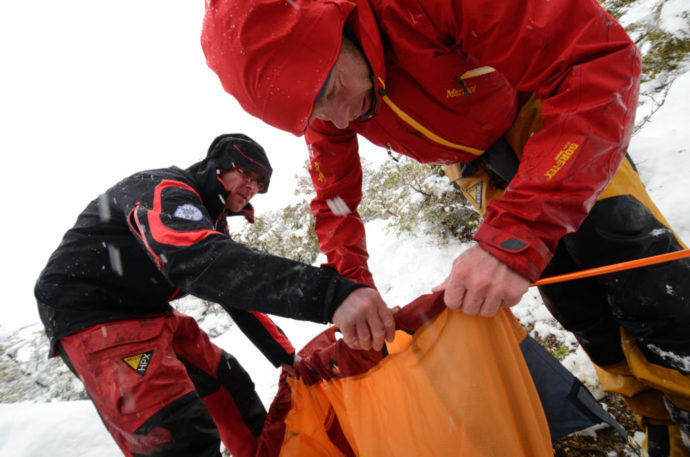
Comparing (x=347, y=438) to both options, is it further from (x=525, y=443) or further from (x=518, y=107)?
(x=518, y=107)

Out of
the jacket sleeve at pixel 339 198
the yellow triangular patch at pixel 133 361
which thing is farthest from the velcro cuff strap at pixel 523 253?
the yellow triangular patch at pixel 133 361

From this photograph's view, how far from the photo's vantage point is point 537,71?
2.83ft

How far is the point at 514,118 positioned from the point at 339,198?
1031 mm

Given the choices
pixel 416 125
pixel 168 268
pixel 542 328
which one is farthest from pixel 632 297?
pixel 168 268

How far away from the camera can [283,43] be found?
93 centimetres

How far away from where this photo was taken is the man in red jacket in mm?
792

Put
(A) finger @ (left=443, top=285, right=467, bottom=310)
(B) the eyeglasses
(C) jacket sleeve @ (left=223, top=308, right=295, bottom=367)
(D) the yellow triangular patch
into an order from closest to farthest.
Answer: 1. (A) finger @ (left=443, top=285, right=467, bottom=310)
2. (D) the yellow triangular patch
3. (C) jacket sleeve @ (left=223, top=308, right=295, bottom=367)
4. (B) the eyeglasses

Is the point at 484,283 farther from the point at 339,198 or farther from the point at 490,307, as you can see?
the point at 339,198

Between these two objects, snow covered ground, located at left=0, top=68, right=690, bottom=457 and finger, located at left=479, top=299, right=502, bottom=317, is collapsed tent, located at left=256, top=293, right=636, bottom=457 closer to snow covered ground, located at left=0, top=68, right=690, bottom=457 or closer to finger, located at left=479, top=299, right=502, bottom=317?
finger, located at left=479, top=299, right=502, bottom=317

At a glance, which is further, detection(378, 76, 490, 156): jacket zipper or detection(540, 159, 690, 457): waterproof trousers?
detection(378, 76, 490, 156): jacket zipper

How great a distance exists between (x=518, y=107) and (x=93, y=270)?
2.49 metres

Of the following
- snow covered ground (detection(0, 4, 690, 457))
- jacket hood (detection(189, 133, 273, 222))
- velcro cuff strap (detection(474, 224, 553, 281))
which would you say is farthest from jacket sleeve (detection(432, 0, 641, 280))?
jacket hood (detection(189, 133, 273, 222))

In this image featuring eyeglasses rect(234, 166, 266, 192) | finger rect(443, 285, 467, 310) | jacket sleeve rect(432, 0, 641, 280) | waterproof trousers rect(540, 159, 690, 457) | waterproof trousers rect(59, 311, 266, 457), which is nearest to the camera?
jacket sleeve rect(432, 0, 641, 280)

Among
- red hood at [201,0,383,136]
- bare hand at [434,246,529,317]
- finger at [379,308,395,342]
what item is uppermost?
red hood at [201,0,383,136]
